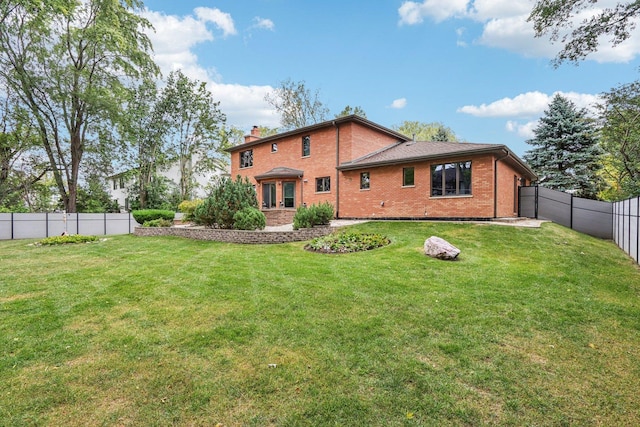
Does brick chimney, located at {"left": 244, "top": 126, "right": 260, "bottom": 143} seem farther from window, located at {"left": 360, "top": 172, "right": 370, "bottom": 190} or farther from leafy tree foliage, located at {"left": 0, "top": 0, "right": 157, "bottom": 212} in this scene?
window, located at {"left": 360, "top": 172, "right": 370, "bottom": 190}

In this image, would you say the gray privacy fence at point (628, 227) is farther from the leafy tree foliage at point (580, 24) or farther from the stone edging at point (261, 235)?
the stone edging at point (261, 235)

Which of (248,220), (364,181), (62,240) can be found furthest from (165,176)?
(364,181)

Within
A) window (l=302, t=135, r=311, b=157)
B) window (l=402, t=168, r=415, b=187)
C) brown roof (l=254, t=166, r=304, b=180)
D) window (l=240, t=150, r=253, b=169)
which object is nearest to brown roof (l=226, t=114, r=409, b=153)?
window (l=302, t=135, r=311, b=157)

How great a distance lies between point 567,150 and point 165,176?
1333 inches

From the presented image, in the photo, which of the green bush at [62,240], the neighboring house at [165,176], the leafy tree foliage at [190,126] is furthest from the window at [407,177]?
the neighboring house at [165,176]

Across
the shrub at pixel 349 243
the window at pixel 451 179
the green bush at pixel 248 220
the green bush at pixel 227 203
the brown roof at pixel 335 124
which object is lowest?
the shrub at pixel 349 243

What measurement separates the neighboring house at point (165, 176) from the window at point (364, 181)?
20.3 meters

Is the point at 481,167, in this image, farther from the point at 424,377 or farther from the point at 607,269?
the point at 424,377

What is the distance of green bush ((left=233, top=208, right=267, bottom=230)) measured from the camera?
42.4 ft

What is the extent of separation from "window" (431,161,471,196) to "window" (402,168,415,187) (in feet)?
3.48

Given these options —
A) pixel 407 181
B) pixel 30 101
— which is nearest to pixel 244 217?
pixel 407 181

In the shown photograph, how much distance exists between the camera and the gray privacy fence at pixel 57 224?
16594 mm

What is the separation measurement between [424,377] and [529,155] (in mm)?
24729

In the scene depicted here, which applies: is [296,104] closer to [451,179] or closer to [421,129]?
[421,129]
